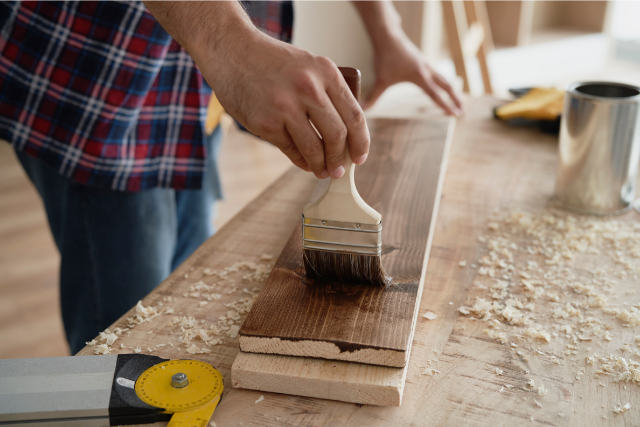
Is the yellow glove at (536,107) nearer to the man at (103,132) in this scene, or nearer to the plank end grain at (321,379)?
the man at (103,132)

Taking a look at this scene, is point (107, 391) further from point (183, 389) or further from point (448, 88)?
point (448, 88)

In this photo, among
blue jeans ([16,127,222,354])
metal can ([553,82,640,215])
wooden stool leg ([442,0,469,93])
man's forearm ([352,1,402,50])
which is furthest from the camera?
wooden stool leg ([442,0,469,93])

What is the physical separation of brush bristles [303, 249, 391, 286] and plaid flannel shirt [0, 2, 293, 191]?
1.70ft

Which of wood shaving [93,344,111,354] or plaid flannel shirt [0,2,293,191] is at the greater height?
plaid flannel shirt [0,2,293,191]

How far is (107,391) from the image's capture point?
Result: 1.92ft

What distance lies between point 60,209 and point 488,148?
3.22 feet

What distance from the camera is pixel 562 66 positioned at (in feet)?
13.5

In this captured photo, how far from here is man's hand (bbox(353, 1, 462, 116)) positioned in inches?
53.0

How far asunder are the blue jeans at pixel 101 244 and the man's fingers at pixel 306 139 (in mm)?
568

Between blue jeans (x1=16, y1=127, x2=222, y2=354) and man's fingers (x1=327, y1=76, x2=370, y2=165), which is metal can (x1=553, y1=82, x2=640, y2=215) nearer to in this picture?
man's fingers (x1=327, y1=76, x2=370, y2=165)

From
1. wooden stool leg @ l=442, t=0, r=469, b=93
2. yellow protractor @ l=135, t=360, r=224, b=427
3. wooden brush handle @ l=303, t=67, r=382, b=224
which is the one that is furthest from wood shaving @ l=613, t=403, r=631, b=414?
wooden stool leg @ l=442, t=0, r=469, b=93

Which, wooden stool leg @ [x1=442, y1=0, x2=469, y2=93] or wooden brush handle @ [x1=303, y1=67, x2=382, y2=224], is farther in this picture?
wooden stool leg @ [x1=442, y1=0, x2=469, y2=93]

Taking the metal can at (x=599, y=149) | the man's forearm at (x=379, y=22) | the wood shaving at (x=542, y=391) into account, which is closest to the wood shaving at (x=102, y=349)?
the wood shaving at (x=542, y=391)

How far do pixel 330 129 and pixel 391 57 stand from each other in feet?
2.66
